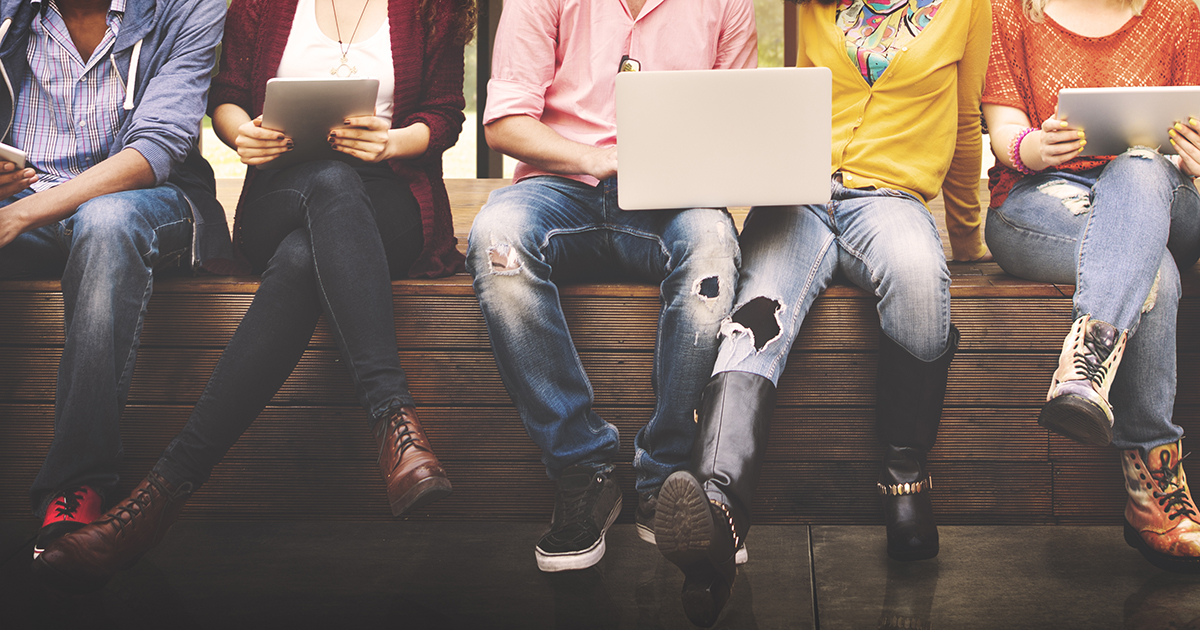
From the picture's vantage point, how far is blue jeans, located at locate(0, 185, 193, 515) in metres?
1.34

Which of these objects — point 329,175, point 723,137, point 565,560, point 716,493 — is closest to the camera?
point 716,493

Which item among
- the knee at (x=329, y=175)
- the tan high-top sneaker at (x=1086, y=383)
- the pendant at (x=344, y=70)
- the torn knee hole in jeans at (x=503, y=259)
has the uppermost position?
the pendant at (x=344, y=70)

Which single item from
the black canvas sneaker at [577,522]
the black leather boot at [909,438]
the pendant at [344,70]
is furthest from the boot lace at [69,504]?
the black leather boot at [909,438]

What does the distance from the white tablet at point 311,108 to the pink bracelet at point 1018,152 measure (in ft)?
3.43

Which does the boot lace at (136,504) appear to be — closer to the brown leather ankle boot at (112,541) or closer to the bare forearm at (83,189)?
the brown leather ankle boot at (112,541)

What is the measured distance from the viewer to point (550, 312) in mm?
1377

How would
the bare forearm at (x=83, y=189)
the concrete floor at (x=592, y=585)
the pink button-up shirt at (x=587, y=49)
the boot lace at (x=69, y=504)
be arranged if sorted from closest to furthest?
the concrete floor at (x=592, y=585), the boot lace at (x=69, y=504), the bare forearm at (x=83, y=189), the pink button-up shirt at (x=587, y=49)

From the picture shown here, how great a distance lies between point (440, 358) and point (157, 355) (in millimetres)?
495

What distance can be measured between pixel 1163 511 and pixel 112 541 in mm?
1485

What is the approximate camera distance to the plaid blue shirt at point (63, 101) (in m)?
1.57

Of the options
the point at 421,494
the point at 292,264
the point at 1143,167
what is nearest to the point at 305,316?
the point at 292,264

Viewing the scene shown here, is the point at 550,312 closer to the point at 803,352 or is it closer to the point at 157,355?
the point at 803,352

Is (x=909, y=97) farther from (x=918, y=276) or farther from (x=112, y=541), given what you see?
(x=112, y=541)

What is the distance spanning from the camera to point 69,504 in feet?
4.36
